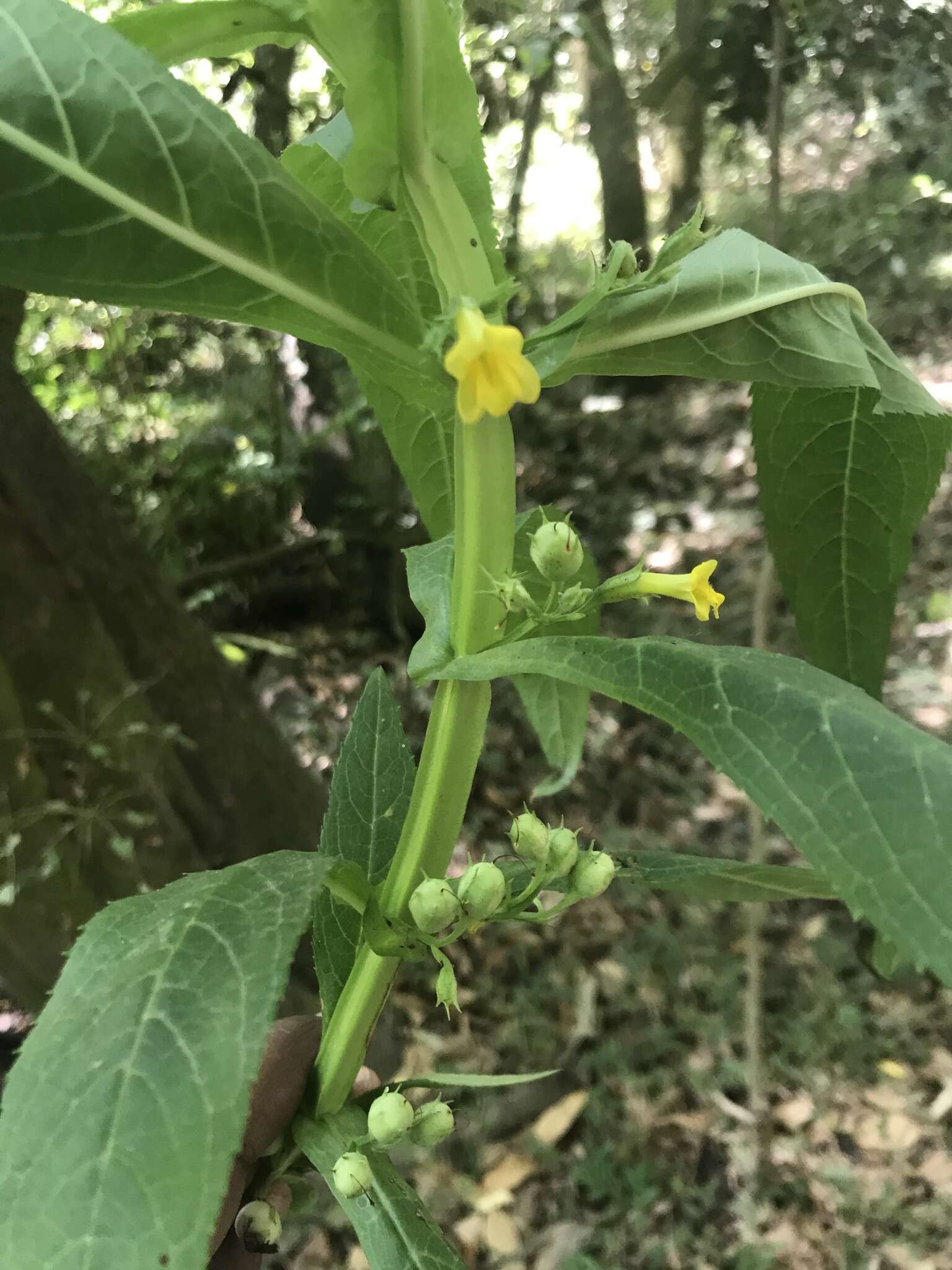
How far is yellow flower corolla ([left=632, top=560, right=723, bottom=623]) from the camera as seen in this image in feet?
1.53

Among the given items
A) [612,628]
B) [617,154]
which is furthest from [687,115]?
[612,628]

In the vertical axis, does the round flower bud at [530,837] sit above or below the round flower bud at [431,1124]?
above

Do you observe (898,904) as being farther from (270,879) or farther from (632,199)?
(632,199)

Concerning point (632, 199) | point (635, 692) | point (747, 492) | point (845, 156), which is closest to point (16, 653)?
point (635, 692)

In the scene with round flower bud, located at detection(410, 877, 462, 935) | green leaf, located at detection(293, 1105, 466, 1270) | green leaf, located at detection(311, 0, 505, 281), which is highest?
green leaf, located at detection(311, 0, 505, 281)

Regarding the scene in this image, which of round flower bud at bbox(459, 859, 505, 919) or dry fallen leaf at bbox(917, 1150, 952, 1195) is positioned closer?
round flower bud at bbox(459, 859, 505, 919)

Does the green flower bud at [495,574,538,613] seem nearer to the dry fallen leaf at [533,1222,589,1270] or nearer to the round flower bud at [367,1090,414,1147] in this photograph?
the round flower bud at [367,1090,414,1147]

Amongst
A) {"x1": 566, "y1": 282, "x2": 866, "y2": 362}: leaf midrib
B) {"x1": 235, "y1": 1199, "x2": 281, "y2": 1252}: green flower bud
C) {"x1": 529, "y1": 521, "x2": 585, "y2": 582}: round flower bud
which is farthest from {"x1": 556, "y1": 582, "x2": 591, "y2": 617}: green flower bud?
{"x1": 235, "y1": 1199, "x2": 281, "y2": 1252}: green flower bud

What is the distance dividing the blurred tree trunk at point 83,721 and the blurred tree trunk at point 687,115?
918 mm

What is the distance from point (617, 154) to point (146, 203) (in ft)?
9.75

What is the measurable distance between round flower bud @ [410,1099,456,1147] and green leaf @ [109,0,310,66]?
0.54 meters

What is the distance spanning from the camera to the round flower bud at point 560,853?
1.51 ft

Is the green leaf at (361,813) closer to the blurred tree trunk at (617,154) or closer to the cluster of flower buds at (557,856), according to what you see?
the cluster of flower buds at (557,856)

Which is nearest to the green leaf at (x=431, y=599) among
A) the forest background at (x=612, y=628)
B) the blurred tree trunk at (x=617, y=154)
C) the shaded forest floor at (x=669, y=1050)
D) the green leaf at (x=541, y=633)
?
the green leaf at (x=541, y=633)
